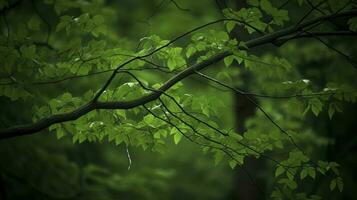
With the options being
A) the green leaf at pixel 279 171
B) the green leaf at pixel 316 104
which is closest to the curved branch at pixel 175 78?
the green leaf at pixel 316 104

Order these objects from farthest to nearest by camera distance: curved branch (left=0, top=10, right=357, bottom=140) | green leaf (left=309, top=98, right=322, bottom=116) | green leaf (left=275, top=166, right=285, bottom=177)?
1. green leaf (left=275, top=166, right=285, bottom=177)
2. green leaf (left=309, top=98, right=322, bottom=116)
3. curved branch (left=0, top=10, right=357, bottom=140)

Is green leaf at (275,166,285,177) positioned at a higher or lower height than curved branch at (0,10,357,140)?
lower

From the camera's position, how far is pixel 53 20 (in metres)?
6.66

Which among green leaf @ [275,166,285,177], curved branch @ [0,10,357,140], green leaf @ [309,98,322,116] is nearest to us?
curved branch @ [0,10,357,140]

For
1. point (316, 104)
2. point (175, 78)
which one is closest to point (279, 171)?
point (316, 104)

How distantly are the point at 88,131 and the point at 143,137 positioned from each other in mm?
403

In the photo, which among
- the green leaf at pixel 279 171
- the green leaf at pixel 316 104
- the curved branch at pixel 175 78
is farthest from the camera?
the green leaf at pixel 279 171

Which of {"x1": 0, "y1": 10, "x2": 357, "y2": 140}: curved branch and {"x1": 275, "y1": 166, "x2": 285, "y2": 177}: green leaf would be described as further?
{"x1": 275, "y1": 166, "x2": 285, "y2": 177}: green leaf

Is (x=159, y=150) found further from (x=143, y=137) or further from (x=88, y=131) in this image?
(x=88, y=131)

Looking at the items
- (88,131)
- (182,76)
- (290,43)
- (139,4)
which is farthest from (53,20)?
(182,76)

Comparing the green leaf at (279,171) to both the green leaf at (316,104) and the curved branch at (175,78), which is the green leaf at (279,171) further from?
the curved branch at (175,78)

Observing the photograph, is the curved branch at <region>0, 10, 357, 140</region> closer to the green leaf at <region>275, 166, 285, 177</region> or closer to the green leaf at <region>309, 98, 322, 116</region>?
the green leaf at <region>309, 98, 322, 116</region>

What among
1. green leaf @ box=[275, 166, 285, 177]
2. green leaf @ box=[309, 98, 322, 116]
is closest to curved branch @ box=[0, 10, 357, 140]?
green leaf @ box=[309, 98, 322, 116]

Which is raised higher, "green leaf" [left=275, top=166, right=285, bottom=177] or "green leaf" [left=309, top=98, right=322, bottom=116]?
"green leaf" [left=309, top=98, right=322, bottom=116]
